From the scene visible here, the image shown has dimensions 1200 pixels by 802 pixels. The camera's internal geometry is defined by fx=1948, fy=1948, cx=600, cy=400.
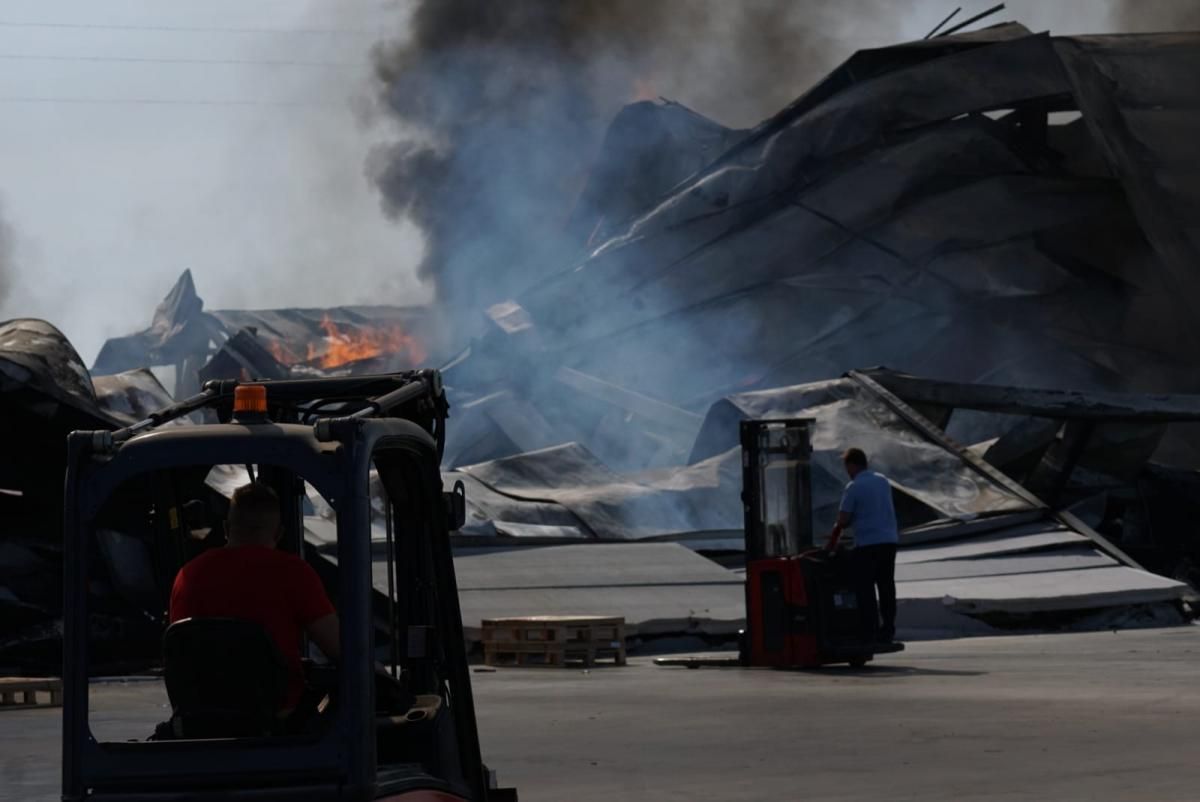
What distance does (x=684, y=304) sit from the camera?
38.0 m

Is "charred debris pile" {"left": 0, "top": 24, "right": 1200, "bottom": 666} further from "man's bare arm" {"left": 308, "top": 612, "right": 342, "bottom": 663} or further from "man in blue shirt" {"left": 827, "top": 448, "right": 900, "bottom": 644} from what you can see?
"man's bare arm" {"left": 308, "top": 612, "right": 342, "bottom": 663}

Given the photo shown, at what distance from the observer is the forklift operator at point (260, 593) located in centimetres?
530

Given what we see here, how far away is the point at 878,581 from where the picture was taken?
16484 millimetres

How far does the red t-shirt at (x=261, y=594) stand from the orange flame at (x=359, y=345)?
5204 cm

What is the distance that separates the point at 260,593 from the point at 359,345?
195ft

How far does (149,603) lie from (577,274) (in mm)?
20680

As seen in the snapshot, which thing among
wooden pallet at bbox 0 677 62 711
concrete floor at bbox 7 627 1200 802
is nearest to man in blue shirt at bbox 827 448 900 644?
concrete floor at bbox 7 627 1200 802

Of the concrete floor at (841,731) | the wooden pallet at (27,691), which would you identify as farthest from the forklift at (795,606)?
the wooden pallet at (27,691)

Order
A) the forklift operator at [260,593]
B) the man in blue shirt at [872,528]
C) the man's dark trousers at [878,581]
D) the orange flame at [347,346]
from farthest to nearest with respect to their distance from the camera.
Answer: the orange flame at [347,346] → the man in blue shirt at [872,528] → the man's dark trousers at [878,581] → the forklift operator at [260,593]

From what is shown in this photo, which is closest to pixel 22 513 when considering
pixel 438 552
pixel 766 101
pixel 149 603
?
pixel 149 603

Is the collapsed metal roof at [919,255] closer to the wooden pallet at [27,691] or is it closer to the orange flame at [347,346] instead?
the orange flame at [347,346]

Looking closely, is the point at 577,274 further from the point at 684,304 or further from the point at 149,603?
the point at 149,603

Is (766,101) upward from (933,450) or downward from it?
upward

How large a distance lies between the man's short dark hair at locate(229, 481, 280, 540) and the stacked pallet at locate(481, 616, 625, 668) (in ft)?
38.4
